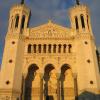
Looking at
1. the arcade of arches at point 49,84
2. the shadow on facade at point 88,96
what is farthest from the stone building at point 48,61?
the shadow on facade at point 88,96

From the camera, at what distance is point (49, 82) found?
2481 cm

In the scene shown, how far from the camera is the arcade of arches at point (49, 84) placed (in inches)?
932

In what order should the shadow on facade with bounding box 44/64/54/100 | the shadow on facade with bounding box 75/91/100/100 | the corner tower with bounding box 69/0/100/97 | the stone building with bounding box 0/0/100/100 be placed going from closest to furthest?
1. the shadow on facade with bounding box 75/91/100/100
2. the corner tower with bounding box 69/0/100/97
3. the stone building with bounding box 0/0/100/100
4. the shadow on facade with bounding box 44/64/54/100

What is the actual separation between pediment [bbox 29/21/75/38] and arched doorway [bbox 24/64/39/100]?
3872 mm

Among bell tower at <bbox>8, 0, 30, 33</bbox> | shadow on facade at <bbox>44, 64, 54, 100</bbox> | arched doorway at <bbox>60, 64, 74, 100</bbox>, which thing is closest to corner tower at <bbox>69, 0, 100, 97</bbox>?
arched doorway at <bbox>60, 64, 74, 100</bbox>

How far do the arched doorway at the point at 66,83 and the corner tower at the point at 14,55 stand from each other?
4.71 metres

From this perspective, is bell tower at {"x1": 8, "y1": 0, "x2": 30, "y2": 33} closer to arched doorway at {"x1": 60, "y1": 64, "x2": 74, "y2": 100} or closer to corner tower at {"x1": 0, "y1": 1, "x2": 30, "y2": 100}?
corner tower at {"x1": 0, "y1": 1, "x2": 30, "y2": 100}

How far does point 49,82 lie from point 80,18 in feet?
30.0

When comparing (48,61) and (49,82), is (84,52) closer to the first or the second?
(48,61)

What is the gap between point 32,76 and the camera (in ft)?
82.7

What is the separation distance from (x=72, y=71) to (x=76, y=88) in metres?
2.13

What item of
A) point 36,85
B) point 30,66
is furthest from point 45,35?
point 36,85

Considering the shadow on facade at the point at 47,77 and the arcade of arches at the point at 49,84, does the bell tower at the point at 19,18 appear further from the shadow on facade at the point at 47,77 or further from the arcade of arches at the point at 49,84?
the shadow on facade at the point at 47,77

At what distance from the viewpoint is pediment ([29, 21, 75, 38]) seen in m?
26.8
